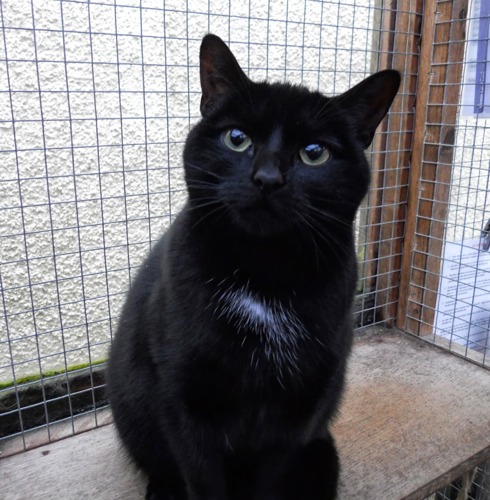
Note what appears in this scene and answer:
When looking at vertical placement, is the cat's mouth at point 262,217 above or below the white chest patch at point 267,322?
above

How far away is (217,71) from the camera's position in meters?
0.78

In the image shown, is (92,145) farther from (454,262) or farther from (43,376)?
(454,262)

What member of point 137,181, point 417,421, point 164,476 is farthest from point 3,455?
point 417,421

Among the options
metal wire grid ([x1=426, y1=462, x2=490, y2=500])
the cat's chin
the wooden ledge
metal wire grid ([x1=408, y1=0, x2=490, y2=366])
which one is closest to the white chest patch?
the cat's chin

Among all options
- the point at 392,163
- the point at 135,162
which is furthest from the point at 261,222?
the point at 392,163

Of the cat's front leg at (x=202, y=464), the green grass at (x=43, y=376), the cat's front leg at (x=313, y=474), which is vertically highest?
the cat's front leg at (x=202, y=464)

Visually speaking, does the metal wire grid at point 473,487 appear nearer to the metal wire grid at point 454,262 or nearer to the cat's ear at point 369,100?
the metal wire grid at point 454,262

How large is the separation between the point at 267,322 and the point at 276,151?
0.27 m

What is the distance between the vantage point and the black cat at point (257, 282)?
2.37 feet

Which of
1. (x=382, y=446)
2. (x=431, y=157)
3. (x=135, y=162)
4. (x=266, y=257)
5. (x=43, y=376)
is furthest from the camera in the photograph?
(x=431, y=157)

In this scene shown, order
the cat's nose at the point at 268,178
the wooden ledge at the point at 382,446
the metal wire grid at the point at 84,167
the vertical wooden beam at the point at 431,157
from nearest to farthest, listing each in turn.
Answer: the cat's nose at the point at 268,178
the wooden ledge at the point at 382,446
the metal wire grid at the point at 84,167
the vertical wooden beam at the point at 431,157

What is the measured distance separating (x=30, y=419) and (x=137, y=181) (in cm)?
→ 67

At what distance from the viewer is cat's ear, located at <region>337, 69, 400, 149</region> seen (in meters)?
0.76

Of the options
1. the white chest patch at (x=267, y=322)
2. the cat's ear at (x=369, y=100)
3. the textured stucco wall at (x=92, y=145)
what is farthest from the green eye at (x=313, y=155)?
the textured stucco wall at (x=92, y=145)
